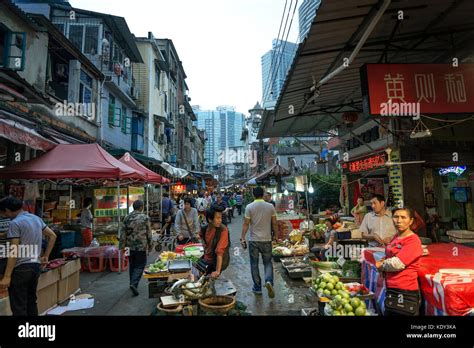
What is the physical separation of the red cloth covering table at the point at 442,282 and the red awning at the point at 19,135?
7466 mm

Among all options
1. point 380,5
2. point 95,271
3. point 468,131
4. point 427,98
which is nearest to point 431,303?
point 427,98

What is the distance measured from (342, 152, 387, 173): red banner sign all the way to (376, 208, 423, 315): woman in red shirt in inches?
248

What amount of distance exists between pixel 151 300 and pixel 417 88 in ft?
20.9

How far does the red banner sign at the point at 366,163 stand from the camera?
31.1ft

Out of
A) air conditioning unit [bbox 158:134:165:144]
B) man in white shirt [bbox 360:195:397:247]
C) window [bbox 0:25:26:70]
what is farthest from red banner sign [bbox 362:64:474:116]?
air conditioning unit [bbox 158:134:165:144]

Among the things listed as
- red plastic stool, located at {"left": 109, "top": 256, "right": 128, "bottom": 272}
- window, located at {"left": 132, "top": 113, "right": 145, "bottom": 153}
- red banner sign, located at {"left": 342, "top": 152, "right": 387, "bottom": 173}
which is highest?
window, located at {"left": 132, "top": 113, "right": 145, "bottom": 153}

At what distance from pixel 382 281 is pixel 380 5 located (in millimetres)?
3982

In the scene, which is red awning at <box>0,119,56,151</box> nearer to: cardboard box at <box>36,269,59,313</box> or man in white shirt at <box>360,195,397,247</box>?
cardboard box at <box>36,269,59,313</box>

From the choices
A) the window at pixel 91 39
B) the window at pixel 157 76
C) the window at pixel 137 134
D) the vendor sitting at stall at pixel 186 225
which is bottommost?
the vendor sitting at stall at pixel 186 225

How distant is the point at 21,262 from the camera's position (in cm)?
399

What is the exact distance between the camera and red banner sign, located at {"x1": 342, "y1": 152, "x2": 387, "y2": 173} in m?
9.47

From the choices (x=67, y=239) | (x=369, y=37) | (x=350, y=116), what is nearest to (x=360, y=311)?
(x=369, y=37)

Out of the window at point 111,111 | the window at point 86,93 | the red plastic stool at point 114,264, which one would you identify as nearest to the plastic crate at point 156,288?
the red plastic stool at point 114,264

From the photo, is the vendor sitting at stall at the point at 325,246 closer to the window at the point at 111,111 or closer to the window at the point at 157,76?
the window at the point at 111,111
